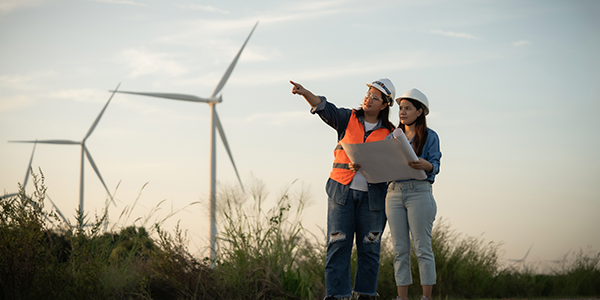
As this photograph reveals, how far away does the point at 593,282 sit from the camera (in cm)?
Answer: 966

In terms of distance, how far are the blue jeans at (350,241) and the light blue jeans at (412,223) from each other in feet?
0.73

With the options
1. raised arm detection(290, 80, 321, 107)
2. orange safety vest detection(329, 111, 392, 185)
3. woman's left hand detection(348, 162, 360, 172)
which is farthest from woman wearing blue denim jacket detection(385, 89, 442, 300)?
raised arm detection(290, 80, 321, 107)

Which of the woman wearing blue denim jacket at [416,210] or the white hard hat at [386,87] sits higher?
the white hard hat at [386,87]

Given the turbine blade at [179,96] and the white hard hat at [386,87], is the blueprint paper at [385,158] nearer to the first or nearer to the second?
the white hard hat at [386,87]

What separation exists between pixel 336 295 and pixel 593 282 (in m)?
7.15

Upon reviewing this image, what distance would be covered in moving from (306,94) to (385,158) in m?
0.95

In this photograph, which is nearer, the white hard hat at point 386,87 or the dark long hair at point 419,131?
the dark long hair at point 419,131

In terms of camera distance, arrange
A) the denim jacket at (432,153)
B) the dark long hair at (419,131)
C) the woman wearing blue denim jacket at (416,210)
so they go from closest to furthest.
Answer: the woman wearing blue denim jacket at (416,210) < the denim jacket at (432,153) < the dark long hair at (419,131)

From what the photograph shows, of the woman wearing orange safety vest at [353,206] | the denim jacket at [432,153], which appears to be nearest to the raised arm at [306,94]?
the woman wearing orange safety vest at [353,206]

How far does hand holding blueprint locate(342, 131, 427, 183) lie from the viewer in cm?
446

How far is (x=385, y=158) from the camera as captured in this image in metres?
4.55

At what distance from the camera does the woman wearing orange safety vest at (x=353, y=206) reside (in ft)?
16.0

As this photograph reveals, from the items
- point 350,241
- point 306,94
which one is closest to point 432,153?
point 350,241

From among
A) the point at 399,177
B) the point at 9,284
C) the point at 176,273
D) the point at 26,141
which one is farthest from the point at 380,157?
the point at 26,141
